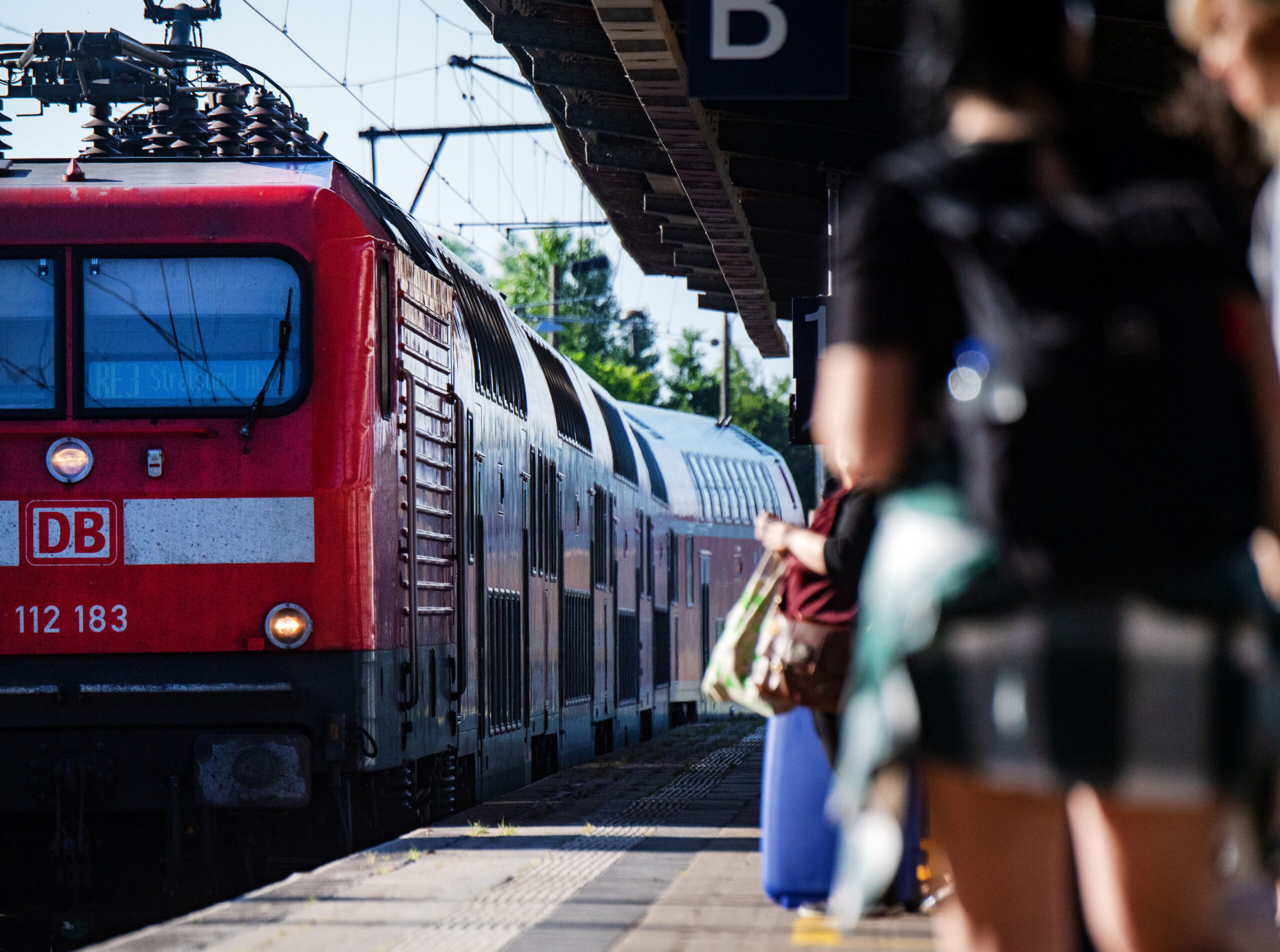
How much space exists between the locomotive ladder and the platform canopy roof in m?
1.39

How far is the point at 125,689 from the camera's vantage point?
766 cm

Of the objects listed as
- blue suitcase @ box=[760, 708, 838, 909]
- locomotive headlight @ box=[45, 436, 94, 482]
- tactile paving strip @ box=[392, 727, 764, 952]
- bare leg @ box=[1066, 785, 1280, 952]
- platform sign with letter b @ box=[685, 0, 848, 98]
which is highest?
platform sign with letter b @ box=[685, 0, 848, 98]

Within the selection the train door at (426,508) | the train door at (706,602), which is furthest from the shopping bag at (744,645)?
the train door at (706,602)

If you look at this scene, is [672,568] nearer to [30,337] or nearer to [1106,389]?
[30,337]

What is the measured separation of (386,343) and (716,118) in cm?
297

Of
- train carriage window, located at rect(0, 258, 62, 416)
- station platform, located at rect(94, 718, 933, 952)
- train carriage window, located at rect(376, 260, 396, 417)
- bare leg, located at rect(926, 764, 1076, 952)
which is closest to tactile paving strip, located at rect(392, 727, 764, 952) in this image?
station platform, located at rect(94, 718, 933, 952)

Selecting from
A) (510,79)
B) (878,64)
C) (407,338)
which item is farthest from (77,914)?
(510,79)

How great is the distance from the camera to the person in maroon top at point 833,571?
5.01 metres

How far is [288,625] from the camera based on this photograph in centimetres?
770

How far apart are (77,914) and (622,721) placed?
1094 cm

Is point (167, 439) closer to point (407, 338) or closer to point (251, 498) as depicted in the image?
point (251, 498)

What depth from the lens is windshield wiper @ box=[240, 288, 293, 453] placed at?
7.76 m

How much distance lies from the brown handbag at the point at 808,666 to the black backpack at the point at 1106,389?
3071 mm

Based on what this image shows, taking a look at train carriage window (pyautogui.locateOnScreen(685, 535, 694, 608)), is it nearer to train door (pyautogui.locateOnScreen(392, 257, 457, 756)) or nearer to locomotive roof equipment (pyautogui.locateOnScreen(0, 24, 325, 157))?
locomotive roof equipment (pyautogui.locateOnScreen(0, 24, 325, 157))
